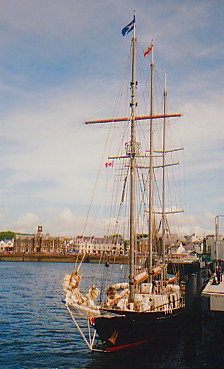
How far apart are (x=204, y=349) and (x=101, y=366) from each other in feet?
33.4

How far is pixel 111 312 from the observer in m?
26.4

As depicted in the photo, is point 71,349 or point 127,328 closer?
point 127,328

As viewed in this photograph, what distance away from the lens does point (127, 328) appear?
2667 cm

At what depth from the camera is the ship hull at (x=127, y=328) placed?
2619cm

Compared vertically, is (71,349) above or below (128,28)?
below

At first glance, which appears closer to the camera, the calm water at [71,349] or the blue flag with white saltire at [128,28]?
the calm water at [71,349]

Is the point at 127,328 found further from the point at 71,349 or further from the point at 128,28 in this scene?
the point at 128,28

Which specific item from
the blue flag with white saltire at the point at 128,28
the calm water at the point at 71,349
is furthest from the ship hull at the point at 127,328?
the blue flag with white saltire at the point at 128,28

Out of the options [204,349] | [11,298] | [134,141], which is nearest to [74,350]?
[204,349]

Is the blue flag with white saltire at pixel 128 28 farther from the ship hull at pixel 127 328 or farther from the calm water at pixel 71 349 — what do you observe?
the calm water at pixel 71 349

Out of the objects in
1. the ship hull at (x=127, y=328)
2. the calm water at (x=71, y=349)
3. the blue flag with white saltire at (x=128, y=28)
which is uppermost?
the blue flag with white saltire at (x=128, y=28)

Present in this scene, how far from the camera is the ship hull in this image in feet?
85.9

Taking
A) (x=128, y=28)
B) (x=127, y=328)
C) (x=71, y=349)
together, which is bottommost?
(x=71, y=349)

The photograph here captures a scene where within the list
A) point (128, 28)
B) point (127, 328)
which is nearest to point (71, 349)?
point (127, 328)
